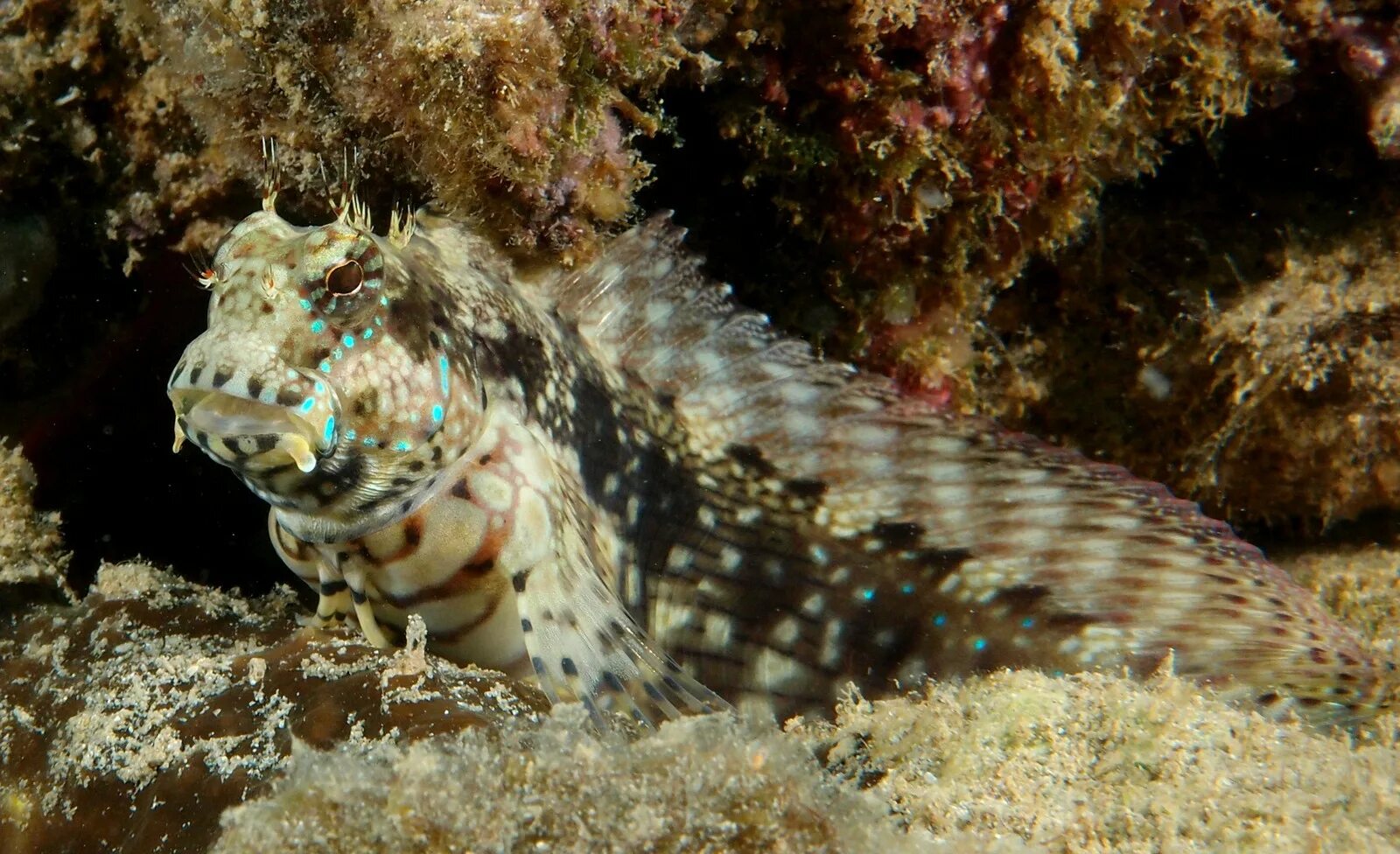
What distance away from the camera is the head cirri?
224 cm

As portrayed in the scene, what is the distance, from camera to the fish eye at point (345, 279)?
231 centimetres

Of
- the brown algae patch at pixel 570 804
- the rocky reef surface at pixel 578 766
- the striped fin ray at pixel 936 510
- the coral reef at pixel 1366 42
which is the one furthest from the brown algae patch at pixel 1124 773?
the coral reef at pixel 1366 42

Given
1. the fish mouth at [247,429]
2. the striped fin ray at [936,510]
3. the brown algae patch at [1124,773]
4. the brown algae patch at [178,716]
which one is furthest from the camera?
the striped fin ray at [936,510]

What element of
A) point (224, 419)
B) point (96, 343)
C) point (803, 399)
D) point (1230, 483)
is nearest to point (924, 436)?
point (803, 399)

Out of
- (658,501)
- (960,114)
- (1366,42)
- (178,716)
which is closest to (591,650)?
(658,501)

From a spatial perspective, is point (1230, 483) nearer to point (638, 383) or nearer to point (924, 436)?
point (924, 436)

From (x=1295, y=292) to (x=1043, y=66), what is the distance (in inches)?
63.6

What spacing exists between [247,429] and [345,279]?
0.48 metres

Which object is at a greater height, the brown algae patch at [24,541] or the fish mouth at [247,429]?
the fish mouth at [247,429]

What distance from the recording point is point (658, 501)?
122 inches

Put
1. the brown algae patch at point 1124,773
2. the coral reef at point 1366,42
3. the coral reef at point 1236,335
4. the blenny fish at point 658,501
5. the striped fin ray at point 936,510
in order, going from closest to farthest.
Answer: the brown algae patch at point 1124,773 → the blenny fish at point 658,501 → the striped fin ray at point 936,510 → the coral reef at point 1366,42 → the coral reef at point 1236,335

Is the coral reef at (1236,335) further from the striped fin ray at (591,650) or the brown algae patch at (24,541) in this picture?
the brown algae patch at (24,541)

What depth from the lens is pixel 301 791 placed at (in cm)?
141

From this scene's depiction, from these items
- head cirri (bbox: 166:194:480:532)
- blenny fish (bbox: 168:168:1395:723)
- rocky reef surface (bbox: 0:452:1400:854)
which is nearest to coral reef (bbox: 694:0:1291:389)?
blenny fish (bbox: 168:168:1395:723)
